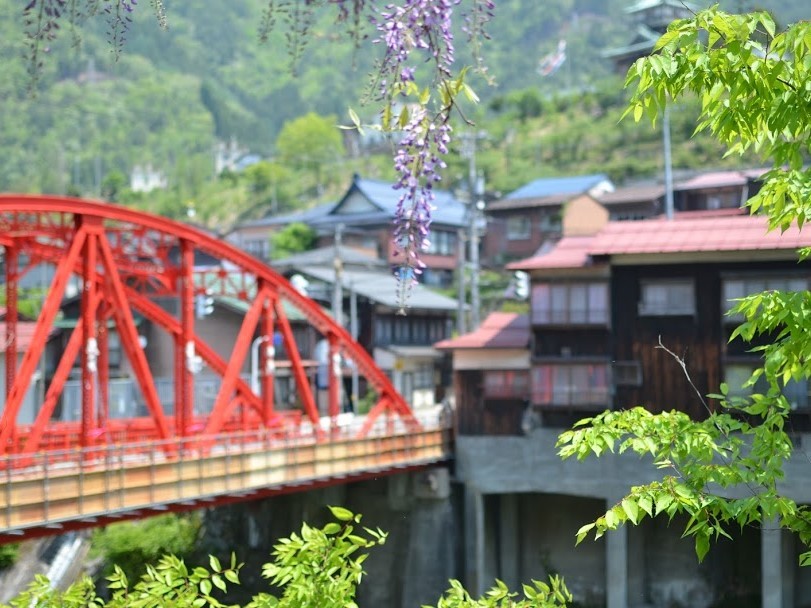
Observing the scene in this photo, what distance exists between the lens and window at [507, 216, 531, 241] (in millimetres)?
58906

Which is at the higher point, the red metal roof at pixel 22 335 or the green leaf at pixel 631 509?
the red metal roof at pixel 22 335

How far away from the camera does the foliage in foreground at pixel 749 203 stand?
23.0ft

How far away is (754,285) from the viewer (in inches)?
1113

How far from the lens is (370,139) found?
96062 mm

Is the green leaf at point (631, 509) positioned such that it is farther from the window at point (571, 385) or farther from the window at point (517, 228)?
the window at point (517, 228)

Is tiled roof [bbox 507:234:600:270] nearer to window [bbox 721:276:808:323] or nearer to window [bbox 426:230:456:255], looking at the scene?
window [bbox 721:276:808:323]

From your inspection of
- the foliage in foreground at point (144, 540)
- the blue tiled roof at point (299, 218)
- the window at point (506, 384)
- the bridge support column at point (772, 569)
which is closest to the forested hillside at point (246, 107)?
the blue tiled roof at point (299, 218)

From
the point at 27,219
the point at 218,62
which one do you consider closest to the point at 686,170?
the point at 27,219

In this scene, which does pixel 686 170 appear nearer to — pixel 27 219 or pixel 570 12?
pixel 27 219

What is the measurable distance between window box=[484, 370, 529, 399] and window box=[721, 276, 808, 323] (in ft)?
18.3

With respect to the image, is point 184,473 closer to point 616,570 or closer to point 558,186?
point 616,570

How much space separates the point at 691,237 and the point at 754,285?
1.84 m

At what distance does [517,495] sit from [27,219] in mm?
13873

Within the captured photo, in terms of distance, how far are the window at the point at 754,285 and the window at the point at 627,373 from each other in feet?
Result: 7.83
